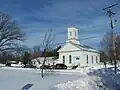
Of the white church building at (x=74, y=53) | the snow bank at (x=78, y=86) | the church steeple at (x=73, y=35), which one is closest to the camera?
the snow bank at (x=78, y=86)

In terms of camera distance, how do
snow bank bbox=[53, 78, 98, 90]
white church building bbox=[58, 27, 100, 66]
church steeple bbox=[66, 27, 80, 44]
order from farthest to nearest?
church steeple bbox=[66, 27, 80, 44] < white church building bbox=[58, 27, 100, 66] < snow bank bbox=[53, 78, 98, 90]

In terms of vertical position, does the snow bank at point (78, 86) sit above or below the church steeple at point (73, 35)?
below

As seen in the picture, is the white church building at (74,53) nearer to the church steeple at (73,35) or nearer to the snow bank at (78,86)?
the church steeple at (73,35)

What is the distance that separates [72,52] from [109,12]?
108 ft

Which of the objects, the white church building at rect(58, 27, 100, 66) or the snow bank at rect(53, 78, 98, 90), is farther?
the white church building at rect(58, 27, 100, 66)

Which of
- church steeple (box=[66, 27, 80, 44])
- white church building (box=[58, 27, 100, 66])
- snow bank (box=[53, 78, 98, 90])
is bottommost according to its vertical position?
snow bank (box=[53, 78, 98, 90])

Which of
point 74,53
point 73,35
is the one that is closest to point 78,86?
point 74,53

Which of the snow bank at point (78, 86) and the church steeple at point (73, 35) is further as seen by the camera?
the church steeple at point (73, 35)

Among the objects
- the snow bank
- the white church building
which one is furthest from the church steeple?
the snow bank

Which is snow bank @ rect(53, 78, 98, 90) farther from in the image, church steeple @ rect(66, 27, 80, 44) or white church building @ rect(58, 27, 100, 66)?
church steeple @ rect(66, 27, 80, 44)

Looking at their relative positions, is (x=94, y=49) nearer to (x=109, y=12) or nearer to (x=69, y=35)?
(x=69, y=35)

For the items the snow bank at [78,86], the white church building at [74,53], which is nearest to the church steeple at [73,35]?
the white church building at [74,53]

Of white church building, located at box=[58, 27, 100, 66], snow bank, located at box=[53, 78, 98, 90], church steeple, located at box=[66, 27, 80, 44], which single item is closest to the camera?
snow bank, located at box=[53, 78, 98, 90]

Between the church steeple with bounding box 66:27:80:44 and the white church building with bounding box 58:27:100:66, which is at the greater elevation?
the church steeple with bounding box 66:27:80:44
